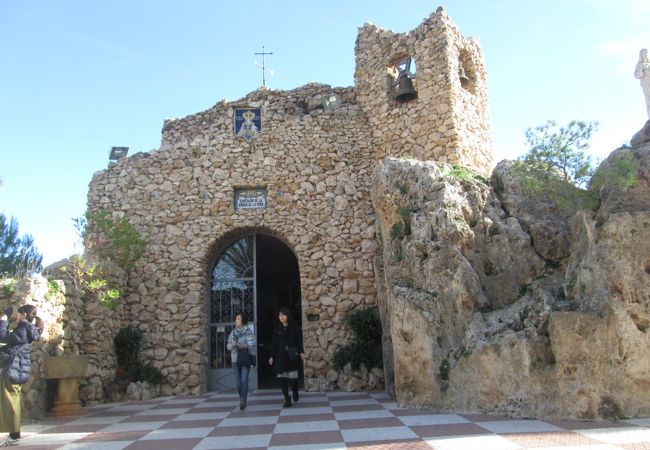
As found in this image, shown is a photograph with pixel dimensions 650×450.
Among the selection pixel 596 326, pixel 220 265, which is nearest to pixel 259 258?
pixel 220 265

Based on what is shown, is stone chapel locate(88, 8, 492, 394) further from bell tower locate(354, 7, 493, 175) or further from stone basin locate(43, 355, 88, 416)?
stone basin locate(43, 355, 88, 416)

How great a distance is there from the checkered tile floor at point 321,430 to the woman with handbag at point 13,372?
270 millimetres

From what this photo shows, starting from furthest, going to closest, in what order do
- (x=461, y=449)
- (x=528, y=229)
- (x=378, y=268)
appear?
(x=378, y=268)
(x=528, y=229)
(x=461, y=449)

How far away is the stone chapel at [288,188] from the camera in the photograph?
11.0 meters

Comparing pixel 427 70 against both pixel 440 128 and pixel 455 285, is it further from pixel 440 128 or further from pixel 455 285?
pixel 455 285

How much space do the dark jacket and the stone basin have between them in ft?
6.40

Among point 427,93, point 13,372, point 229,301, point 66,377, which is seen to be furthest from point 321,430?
point 427,93

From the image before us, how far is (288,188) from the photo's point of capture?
1179 cm

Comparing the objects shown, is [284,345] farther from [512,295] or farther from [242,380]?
[512,295]

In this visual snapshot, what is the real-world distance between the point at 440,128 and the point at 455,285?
464 centimetres

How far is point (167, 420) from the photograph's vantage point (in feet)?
24.1

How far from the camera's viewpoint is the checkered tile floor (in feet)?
16.0

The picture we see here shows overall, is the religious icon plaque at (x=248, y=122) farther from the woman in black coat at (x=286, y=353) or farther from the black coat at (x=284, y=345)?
the black coat at (x=284, y=345)

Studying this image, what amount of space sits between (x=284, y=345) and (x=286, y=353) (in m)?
0.14
